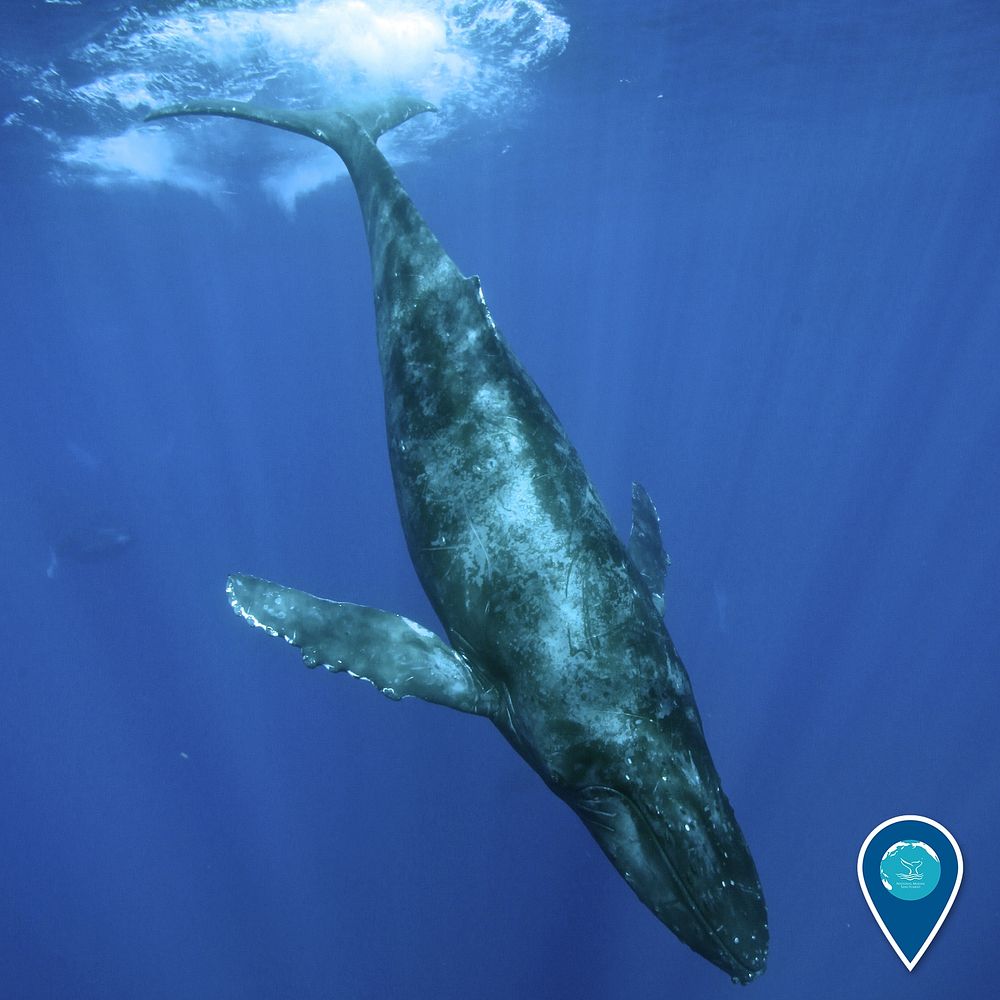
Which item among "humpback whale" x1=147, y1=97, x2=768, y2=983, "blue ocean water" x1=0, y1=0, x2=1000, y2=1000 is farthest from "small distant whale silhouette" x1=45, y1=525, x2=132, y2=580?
"humpback whale" x1=147, y1=97, x2=768, y2=983

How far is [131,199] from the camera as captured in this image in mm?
36719

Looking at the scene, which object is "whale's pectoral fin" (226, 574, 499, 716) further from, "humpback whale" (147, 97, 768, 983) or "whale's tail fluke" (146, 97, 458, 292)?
"whale's tail fluke" (146, 97, 458, 292)

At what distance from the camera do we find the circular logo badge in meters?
11.5

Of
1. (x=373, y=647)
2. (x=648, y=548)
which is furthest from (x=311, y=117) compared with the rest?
(x=648, y=548)

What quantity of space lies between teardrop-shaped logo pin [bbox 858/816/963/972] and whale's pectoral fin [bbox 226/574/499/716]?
8.91 meters

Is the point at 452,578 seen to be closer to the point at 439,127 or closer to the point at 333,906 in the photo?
Result: the point at 333,906

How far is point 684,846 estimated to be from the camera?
5.17m

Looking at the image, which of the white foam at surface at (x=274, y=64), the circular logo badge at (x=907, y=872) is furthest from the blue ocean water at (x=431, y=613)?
the circular logo badge at (x=907, y=872)

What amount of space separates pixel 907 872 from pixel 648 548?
25.7ft

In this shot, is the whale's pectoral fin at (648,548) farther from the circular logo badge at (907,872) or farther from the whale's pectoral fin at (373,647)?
the circular logo badge at (907,872)

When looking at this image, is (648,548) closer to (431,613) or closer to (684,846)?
(684,846)

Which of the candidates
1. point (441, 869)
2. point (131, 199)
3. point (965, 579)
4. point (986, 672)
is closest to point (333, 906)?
point (441, 869)

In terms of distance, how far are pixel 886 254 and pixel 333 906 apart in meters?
71.2

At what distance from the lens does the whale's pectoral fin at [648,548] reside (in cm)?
830
